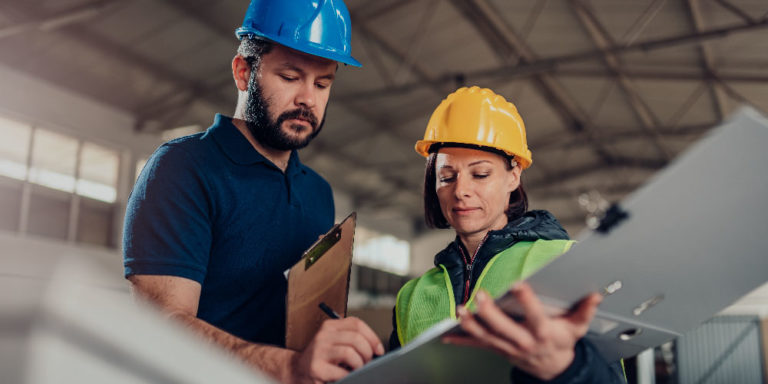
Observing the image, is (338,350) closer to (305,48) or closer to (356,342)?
(356,342)

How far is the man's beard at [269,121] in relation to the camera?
180 cm

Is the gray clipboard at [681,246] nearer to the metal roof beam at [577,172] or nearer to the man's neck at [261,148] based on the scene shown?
the man's neck at [261,148]

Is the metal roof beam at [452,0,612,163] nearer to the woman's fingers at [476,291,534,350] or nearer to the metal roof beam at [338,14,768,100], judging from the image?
the metal roof beam at [338,14,768,100]

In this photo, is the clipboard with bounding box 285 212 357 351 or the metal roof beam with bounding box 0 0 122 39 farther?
the metal roof beam with bounding box 0 0 122 39

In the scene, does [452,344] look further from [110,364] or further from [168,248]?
[168,248]

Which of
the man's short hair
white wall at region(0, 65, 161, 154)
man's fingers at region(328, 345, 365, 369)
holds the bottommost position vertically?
man's fingers at region(328, 345, 365, 369)

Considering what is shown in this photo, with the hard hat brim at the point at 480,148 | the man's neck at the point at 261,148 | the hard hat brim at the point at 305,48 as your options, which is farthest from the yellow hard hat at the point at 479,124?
the man's neck at the point at 261,148

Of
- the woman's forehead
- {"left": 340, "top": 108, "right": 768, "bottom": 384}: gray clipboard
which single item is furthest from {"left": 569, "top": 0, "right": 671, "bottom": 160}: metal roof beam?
{"left": 340, "top": 108, "right": 768, "bottom": 384}: gray clipboard

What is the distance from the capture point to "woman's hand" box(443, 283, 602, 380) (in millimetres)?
847

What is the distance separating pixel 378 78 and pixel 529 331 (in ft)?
35.1

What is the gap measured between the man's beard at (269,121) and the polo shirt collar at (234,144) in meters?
0.05

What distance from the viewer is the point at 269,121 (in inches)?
71.1

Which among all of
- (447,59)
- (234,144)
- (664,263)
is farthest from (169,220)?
(447,59)

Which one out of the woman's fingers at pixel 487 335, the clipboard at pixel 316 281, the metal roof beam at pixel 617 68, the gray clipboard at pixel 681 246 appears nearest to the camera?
the gray clipboard at pixel 681 246
